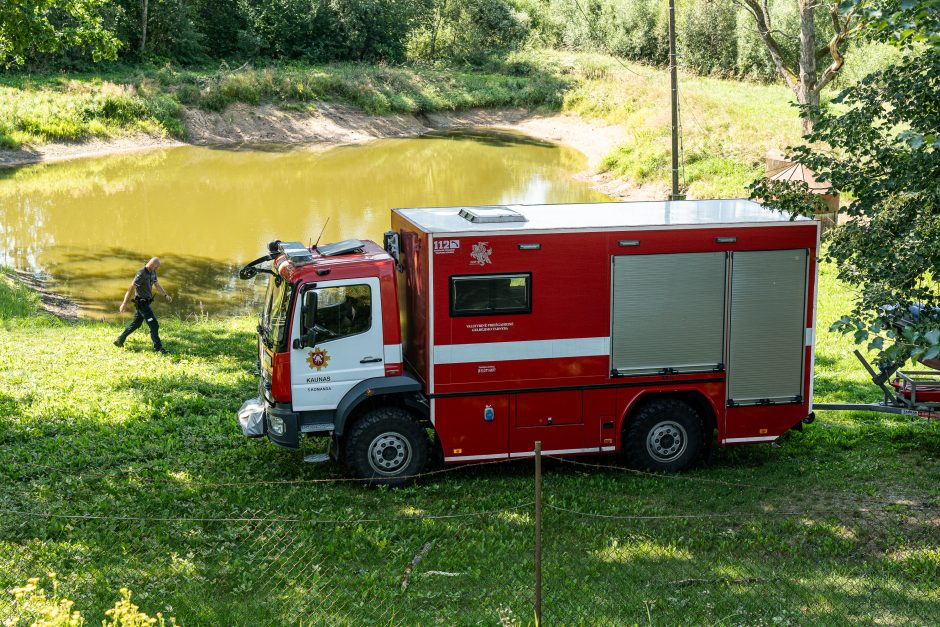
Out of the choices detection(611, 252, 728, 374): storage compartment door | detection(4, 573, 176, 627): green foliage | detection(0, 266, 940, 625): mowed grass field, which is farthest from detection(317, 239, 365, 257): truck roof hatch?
detection(4, 573, 176, 627): green foliage

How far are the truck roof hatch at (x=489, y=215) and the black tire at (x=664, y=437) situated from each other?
2.74m

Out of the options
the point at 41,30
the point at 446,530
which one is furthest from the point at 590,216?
the point at 41,30

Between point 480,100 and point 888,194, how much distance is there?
5291 cm

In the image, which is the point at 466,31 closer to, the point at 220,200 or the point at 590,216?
the point at 220,200

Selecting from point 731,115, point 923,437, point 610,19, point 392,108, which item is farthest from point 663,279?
point 610,19

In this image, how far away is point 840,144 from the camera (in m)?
11.2

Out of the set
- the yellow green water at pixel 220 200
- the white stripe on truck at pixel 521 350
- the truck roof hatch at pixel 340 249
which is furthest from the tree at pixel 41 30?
the white stripe on truck at pixel 521 350

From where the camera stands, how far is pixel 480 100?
2420 inches

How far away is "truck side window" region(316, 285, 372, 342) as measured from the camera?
1095 centimetres

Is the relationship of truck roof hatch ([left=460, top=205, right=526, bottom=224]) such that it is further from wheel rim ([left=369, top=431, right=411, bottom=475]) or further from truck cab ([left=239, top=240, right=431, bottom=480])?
wheel rim ([left=369, top=431, right=411, bottom=475])

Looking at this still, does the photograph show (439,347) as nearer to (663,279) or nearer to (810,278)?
(663,279)

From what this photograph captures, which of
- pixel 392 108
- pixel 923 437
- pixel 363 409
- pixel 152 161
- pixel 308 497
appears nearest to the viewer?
pixel 308 497

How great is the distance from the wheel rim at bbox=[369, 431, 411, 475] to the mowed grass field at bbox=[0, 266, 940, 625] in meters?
0.31

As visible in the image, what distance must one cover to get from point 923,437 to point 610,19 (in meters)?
68.7
